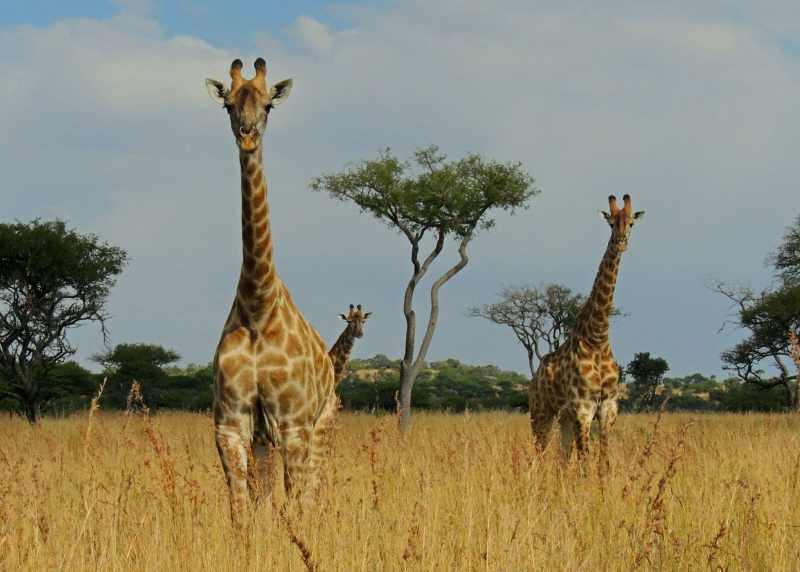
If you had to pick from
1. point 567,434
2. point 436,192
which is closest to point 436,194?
point 436,192

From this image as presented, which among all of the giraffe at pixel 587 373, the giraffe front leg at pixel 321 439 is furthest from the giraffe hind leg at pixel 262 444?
the giraffe at pixel 587 373

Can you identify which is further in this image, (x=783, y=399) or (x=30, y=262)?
(x=783, y=399)

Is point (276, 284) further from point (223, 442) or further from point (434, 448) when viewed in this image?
point (434, 448)

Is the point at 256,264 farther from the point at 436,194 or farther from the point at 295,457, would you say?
the point at 436,194

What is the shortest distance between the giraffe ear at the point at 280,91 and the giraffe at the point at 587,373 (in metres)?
4.79

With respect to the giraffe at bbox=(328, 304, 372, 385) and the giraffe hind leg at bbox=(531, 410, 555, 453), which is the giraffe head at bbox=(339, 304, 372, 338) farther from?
the giraffe hind leg at bbox=(531, 410, 555, 453)

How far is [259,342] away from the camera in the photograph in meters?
6.38

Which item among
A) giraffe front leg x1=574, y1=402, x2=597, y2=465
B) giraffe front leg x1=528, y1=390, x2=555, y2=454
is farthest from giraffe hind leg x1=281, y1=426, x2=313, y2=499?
giraffe front leg x1=528, y1=390, x2=555, y2=454

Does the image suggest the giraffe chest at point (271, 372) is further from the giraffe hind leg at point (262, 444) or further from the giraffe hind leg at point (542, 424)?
the giraffe hind leg at point (542, 424)

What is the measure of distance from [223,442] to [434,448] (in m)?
6.00

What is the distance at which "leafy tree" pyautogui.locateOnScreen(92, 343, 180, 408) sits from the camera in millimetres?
39500

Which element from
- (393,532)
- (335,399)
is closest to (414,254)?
(335,399)

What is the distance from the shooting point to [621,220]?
1013 cm

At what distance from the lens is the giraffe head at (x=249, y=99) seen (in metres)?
5.86
